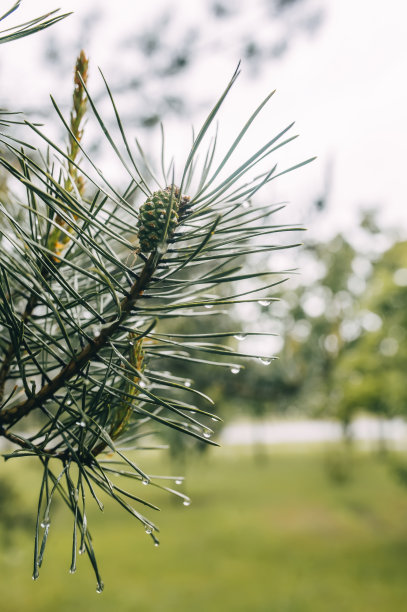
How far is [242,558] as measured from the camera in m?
8.12

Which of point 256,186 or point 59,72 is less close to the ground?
point 59,72

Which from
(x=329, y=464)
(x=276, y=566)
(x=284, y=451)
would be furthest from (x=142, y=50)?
(x=284, y=451)

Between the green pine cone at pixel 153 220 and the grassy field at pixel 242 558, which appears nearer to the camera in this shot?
the green pine cone at pixel 153 220

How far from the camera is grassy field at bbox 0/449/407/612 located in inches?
251

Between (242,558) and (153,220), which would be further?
(242,558)

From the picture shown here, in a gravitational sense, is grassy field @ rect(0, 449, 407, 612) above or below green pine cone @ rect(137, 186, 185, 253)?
below

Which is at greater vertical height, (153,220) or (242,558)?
(153,220)

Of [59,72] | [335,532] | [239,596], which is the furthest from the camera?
[335,532]

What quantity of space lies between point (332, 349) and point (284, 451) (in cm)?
1169

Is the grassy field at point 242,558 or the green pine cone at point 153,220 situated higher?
the green pine cone at point 153,220

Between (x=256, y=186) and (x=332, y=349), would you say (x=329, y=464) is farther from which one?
(x=256, y=186)

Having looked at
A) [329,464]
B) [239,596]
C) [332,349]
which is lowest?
[239,596]

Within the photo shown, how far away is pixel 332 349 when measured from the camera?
1224cm

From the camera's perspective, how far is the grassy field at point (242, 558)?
6363 mm
